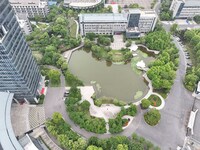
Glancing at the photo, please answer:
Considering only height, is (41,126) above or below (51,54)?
below

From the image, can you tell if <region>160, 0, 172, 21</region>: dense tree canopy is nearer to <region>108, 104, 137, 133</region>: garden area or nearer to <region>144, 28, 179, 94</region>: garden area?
<region>144, 28, 179, 94</region>: garden area

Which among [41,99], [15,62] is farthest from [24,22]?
[15,62]

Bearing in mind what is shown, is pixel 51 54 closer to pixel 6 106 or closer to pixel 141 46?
pixel 6 106

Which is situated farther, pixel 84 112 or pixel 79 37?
pixel 79 37

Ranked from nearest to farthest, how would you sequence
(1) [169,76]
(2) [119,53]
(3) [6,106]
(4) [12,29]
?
(4) [12,29] → (3) [6,106] → (1) [169,76] → (2) [119,53]

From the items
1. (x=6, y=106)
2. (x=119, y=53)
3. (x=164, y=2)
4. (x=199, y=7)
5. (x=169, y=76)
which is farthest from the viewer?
(x=164, y=2)

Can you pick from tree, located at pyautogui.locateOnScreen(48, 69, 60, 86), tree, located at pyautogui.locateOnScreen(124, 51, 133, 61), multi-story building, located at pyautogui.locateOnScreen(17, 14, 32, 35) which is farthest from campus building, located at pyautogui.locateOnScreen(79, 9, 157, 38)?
tree, located at pyautogui.locateOnScreen(48, 69, 60, 86)

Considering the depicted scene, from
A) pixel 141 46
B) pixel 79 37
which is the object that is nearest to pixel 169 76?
pixel 141 46

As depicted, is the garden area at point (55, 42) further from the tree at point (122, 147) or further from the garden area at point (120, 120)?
the tree at point (122, 147)
